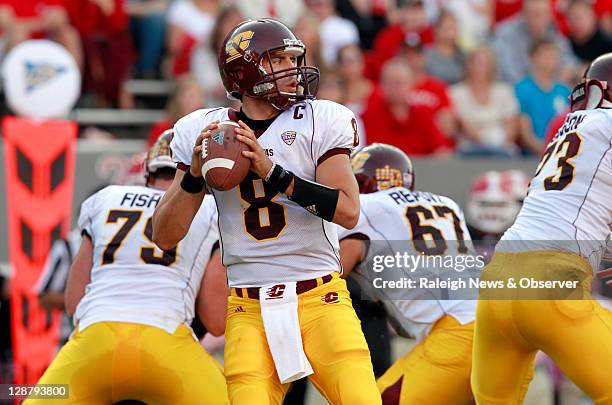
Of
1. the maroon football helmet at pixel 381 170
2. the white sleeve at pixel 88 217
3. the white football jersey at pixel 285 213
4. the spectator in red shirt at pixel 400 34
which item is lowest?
the spectator in red shirt at pixel 400 34

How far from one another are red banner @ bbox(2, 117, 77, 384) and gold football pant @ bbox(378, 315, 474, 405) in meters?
2.93

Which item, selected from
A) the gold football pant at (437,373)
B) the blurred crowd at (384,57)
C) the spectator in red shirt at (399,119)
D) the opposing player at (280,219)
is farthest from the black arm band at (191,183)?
the spectator in red shirt at (399,119)

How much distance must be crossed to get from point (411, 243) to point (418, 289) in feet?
0.73

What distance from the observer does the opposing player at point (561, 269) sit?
468cm

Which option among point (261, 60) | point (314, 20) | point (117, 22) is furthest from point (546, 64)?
→ point (261, 60)

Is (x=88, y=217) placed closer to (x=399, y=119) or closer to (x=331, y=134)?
(x=331, y=134)

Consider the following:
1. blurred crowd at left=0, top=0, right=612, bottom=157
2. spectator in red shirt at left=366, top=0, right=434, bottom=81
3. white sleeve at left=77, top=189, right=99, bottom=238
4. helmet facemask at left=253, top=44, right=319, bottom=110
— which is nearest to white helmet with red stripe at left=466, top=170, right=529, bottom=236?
blurred crowd at left=0, top=0, right=612, bottom=157

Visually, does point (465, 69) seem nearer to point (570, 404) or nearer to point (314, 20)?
point (314, 20)

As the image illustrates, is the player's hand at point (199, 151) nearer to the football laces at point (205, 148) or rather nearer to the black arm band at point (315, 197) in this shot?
the football laces at point (205, 148)

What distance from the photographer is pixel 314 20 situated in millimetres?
10617

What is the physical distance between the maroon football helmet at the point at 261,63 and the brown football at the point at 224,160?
0.31 metres

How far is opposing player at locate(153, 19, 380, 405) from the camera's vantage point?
4.28 meters

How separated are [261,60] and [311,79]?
0.80ft

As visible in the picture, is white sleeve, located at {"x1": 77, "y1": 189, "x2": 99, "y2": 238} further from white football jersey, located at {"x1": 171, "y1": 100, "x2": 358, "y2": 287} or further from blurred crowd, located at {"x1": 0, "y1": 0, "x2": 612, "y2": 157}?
blurred crowd, located at {"x1": 0, "y1": 0, "x2": 612, "y2": 157}
